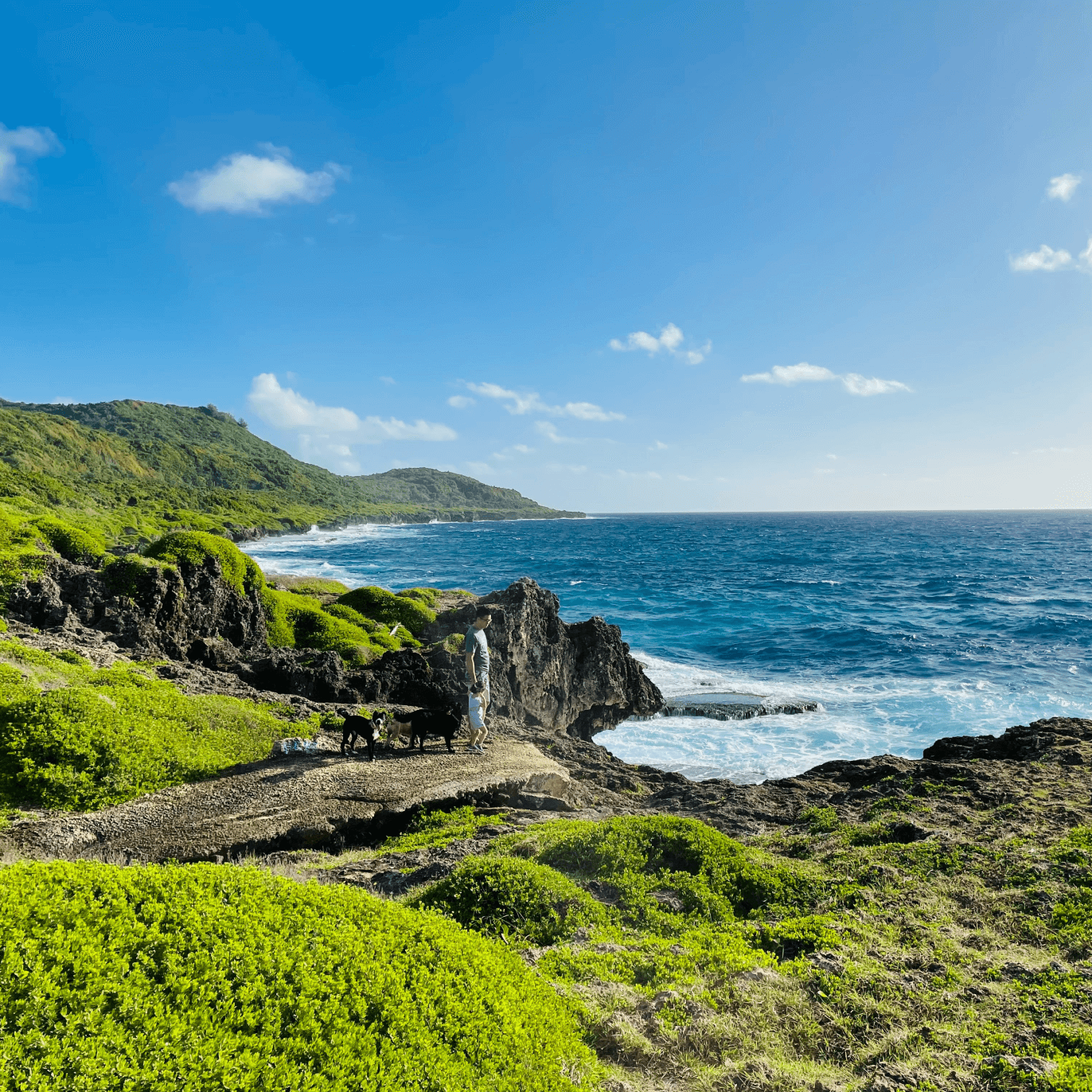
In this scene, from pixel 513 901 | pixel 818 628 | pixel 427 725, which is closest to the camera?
pixel 513 901

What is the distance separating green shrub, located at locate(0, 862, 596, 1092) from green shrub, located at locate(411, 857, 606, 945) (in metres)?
1.57

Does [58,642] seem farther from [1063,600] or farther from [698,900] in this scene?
[1063,600]

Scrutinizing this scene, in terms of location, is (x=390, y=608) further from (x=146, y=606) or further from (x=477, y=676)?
(x=477, y=676)

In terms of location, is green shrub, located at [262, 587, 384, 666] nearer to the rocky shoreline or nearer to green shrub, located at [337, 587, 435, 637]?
the rocky shoreline

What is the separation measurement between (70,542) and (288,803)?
1714cm

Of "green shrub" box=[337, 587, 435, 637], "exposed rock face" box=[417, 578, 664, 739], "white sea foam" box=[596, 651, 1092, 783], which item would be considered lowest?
"white sea foam" box=[596, 651, 1092, 783]

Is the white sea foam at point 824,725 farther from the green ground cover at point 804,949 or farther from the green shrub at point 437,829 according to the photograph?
the green ground cover at point 804,949

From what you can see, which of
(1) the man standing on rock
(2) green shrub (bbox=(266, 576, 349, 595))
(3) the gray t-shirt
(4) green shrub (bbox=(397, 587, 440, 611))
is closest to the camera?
(1) the man standing on rock

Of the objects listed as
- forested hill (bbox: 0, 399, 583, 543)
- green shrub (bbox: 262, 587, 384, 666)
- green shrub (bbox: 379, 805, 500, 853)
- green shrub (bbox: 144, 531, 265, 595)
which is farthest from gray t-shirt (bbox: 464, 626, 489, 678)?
forested hill (bbox: 0, 399, 583, 543)

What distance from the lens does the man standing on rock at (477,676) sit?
14508 millimetres

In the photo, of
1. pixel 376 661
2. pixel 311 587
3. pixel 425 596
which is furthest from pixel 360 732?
pixel 311 587

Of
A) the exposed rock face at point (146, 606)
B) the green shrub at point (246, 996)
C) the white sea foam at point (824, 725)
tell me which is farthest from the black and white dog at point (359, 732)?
the white sea foam at point (824, 725)

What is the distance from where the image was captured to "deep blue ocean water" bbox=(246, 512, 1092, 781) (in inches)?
1032

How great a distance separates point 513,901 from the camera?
7961 mm
